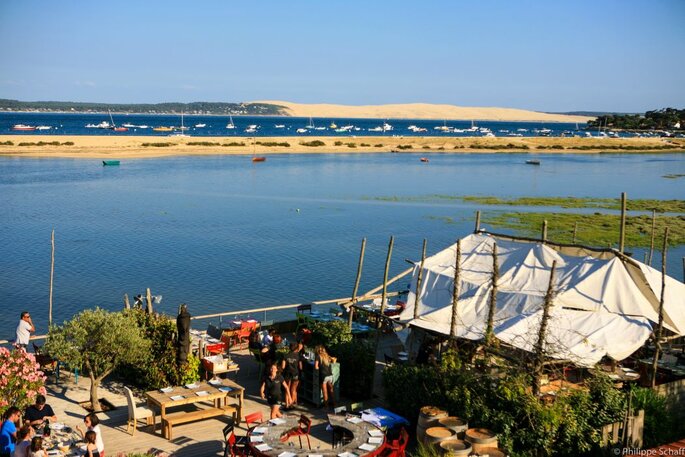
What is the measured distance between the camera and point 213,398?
45.2 ft

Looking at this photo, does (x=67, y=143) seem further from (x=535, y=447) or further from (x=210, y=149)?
(x=535, y=447)

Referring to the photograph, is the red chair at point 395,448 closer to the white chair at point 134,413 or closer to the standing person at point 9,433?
the white chair at point 134,413

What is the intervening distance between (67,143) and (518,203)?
218 ft

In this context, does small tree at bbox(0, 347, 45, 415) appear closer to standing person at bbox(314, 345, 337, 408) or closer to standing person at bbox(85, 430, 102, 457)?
standing person at bbox(85, 430, 102, 457)

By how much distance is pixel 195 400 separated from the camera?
1352 centimetres

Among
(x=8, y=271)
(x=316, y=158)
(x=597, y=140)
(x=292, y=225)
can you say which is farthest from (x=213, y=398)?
(x=597, y=140)

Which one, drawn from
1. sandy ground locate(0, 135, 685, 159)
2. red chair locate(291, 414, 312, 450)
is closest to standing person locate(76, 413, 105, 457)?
red chair locate(291, 414, 312, 450)

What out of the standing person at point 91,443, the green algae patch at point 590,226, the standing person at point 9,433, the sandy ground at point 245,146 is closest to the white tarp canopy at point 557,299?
the standing person at point 91,443

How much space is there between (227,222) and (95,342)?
2996cm

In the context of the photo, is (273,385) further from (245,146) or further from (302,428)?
(245,146)

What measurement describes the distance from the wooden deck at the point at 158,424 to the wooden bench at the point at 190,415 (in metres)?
0.17

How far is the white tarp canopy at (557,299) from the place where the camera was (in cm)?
1452

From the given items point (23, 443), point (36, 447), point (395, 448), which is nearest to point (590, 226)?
point (395, 448)

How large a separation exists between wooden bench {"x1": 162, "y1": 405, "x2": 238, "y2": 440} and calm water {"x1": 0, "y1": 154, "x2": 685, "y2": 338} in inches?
448
